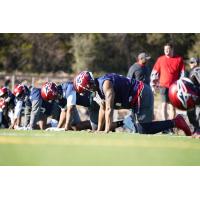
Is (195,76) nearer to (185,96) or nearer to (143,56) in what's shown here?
(185,96)

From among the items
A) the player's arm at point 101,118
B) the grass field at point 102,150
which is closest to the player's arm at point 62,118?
the grass field at point 102,150

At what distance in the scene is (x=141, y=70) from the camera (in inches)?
556

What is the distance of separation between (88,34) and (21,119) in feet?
6.41

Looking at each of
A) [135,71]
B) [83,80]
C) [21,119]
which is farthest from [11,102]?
[135,71]

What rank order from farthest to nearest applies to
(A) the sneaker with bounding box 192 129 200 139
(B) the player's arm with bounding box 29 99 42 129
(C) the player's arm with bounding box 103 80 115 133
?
(B) the player's arm with bounding box 29 99 42 129
(A) the sneaker with bounding box 192 129 200 139
(C) the player's arm with bounding box 103 80 115 133

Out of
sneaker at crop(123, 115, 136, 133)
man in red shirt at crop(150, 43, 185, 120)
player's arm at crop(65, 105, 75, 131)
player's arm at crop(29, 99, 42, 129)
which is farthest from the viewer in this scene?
player's arm at crop(29, 99, 42, 129)

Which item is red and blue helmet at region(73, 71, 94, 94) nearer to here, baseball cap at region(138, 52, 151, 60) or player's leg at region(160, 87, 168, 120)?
baseball cap at region(138, 52, 151, 60)

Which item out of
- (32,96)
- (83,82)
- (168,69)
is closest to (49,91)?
(32,96)

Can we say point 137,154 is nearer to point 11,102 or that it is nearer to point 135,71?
point 135,71

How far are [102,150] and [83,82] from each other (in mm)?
1268

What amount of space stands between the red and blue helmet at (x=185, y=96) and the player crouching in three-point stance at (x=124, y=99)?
222mm

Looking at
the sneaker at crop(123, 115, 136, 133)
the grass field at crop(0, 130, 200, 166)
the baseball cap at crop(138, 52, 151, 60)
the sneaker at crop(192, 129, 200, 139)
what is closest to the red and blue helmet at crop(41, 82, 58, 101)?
the grass field at crop(0, 130, 200, 166)

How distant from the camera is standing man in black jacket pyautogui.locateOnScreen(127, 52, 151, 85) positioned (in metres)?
14.1

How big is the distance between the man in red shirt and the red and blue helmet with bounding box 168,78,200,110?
0.24 metres
